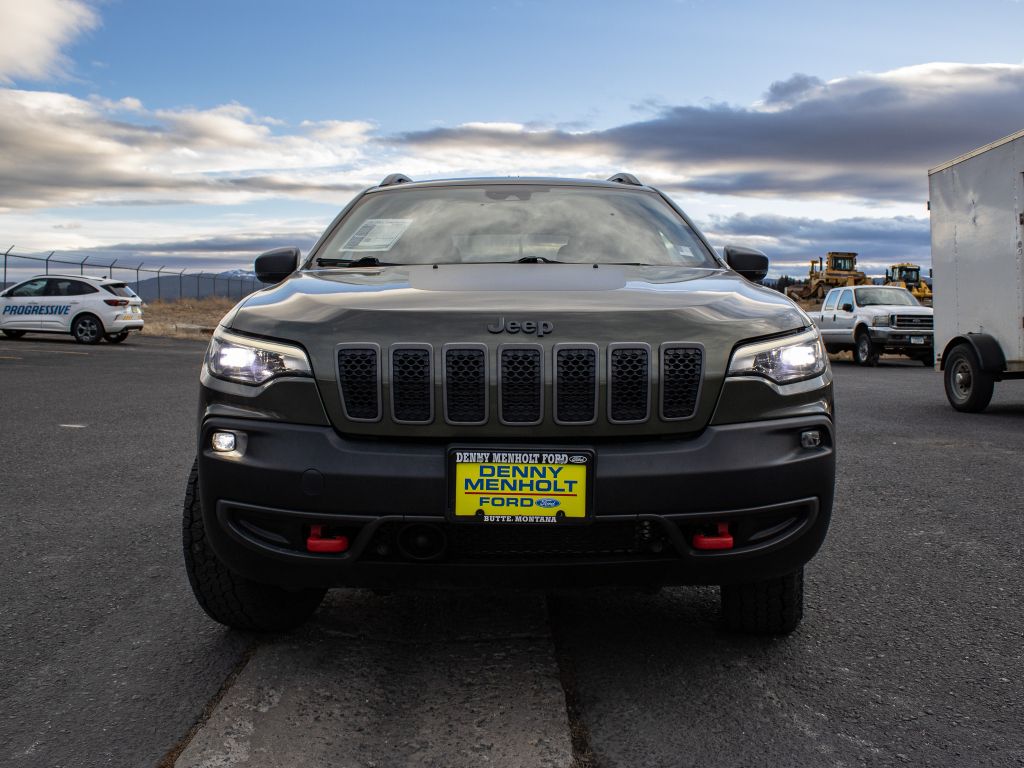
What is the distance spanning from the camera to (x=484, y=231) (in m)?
4.44

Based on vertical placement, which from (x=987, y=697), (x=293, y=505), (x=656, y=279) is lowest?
(x=987, y=697)

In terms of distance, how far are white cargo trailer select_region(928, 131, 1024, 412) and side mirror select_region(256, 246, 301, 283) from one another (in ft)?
28.9

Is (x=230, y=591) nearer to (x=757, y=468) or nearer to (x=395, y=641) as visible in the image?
(x=395, y=641)

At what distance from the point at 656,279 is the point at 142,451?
219 inches

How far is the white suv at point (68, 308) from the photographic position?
24.8 meters

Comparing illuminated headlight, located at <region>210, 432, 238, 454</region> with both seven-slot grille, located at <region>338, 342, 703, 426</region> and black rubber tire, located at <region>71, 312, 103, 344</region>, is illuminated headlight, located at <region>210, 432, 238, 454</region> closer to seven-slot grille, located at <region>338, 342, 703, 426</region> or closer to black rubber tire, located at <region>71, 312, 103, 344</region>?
seven-slot grille, located at <region>338, 342, 703, 426</region>

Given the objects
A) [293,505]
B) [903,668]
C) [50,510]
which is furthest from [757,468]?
[50,510]

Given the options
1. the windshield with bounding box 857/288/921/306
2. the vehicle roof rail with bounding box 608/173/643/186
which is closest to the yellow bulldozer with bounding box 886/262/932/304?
the windshield with bounding box 857/288/921/306

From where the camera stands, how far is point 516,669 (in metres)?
3.18

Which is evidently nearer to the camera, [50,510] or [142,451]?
[50,510]

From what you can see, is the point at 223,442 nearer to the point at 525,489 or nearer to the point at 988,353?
the point at 525,489

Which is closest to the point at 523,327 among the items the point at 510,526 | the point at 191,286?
the point at 510,526

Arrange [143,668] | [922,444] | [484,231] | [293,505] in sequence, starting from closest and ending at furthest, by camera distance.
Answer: [293,505], [143,668], [484,231], [922,444]

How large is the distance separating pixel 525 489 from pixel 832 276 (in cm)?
4106
